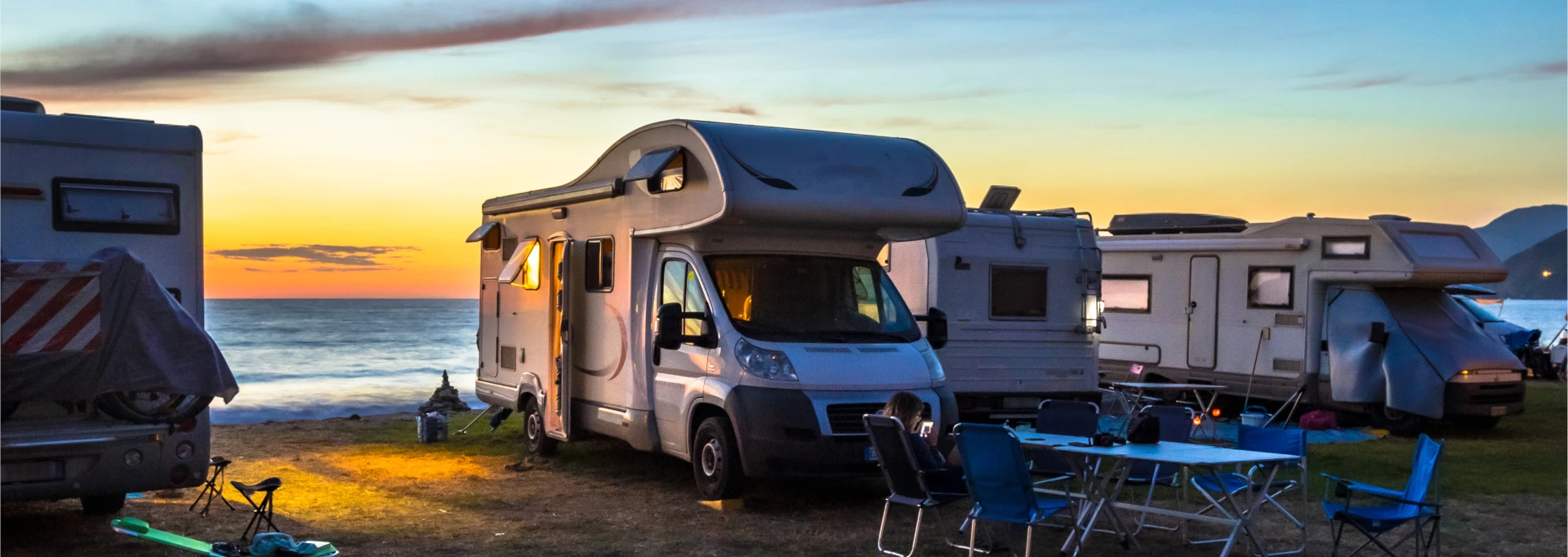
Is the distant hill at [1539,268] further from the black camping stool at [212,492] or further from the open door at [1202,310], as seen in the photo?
the black camping stool at [212,492]

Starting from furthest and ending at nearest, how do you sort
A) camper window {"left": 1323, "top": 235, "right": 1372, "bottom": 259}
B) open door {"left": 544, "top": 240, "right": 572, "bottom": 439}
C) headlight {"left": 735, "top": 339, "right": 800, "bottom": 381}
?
camper window {"left": 1323, "top": 235, "right": 1372, "bottom": 259}, open door {"left": 544, "top": 240, "right": 572, "bottom": 439}, headlight {"left": 735, "top": 339, "right": 800, "bottom": 381}

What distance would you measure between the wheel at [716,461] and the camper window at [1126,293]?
27.7 ft

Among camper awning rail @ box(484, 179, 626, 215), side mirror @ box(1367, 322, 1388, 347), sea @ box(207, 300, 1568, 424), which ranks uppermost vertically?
camper awning rail @ box(484, 179, 626, 215)

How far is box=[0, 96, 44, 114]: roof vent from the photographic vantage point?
26.6 feet

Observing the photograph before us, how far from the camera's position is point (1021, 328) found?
13570mm

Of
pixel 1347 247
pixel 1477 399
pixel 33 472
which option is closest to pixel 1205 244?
pixel 1347 247

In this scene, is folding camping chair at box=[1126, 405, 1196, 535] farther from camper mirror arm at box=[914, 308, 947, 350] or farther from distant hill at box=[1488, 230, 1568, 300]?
distant hill at box=[1488, 230, 1568, 300]

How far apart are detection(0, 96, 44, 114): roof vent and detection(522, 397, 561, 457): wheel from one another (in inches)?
190

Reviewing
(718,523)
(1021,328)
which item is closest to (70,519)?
(718,523)

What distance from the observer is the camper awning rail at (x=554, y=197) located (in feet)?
35.1

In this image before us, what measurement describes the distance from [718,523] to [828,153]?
9.04 feet

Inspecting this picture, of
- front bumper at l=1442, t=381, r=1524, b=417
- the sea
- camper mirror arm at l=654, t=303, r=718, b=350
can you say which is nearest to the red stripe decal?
camper mirror arm at l=654, t=303, r=718, b=350

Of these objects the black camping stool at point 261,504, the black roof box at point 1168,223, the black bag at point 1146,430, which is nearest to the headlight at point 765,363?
the black bag at point 1146,430

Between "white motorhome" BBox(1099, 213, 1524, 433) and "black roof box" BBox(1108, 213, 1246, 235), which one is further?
"black roof box" BBox(1108, 213, 1246, 235)
